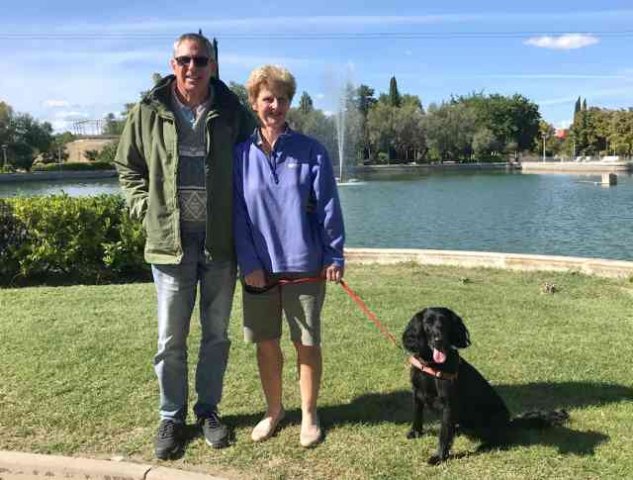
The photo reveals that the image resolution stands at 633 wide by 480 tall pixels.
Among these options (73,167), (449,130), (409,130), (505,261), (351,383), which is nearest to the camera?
(351,383)

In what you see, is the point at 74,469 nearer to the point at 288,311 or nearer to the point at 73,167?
the point at 288,311

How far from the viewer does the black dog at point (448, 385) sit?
130 inches

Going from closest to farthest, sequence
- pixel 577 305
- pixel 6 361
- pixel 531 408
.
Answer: pixel 531 408 → pixel 6 361 → pixel 577 305

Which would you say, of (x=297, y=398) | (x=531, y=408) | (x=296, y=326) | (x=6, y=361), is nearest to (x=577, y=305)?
(x=531, y=408)

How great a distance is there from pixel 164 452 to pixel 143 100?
192cm

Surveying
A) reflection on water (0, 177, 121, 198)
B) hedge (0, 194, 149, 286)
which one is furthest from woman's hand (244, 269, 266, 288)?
reflection on water (0, 177, 121, 198)

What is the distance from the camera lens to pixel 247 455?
11.4ft

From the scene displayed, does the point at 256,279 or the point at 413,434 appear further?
the point at 413,434

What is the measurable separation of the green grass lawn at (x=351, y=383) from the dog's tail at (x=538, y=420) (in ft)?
0.18

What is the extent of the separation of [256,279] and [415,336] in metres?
0.91

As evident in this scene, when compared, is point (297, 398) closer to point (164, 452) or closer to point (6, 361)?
point (164, 452)

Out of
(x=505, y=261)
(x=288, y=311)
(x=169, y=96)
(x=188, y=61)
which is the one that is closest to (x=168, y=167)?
(x=169, y=96)

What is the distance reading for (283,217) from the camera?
329 cm

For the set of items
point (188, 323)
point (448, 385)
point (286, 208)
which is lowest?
point (448, 385)
